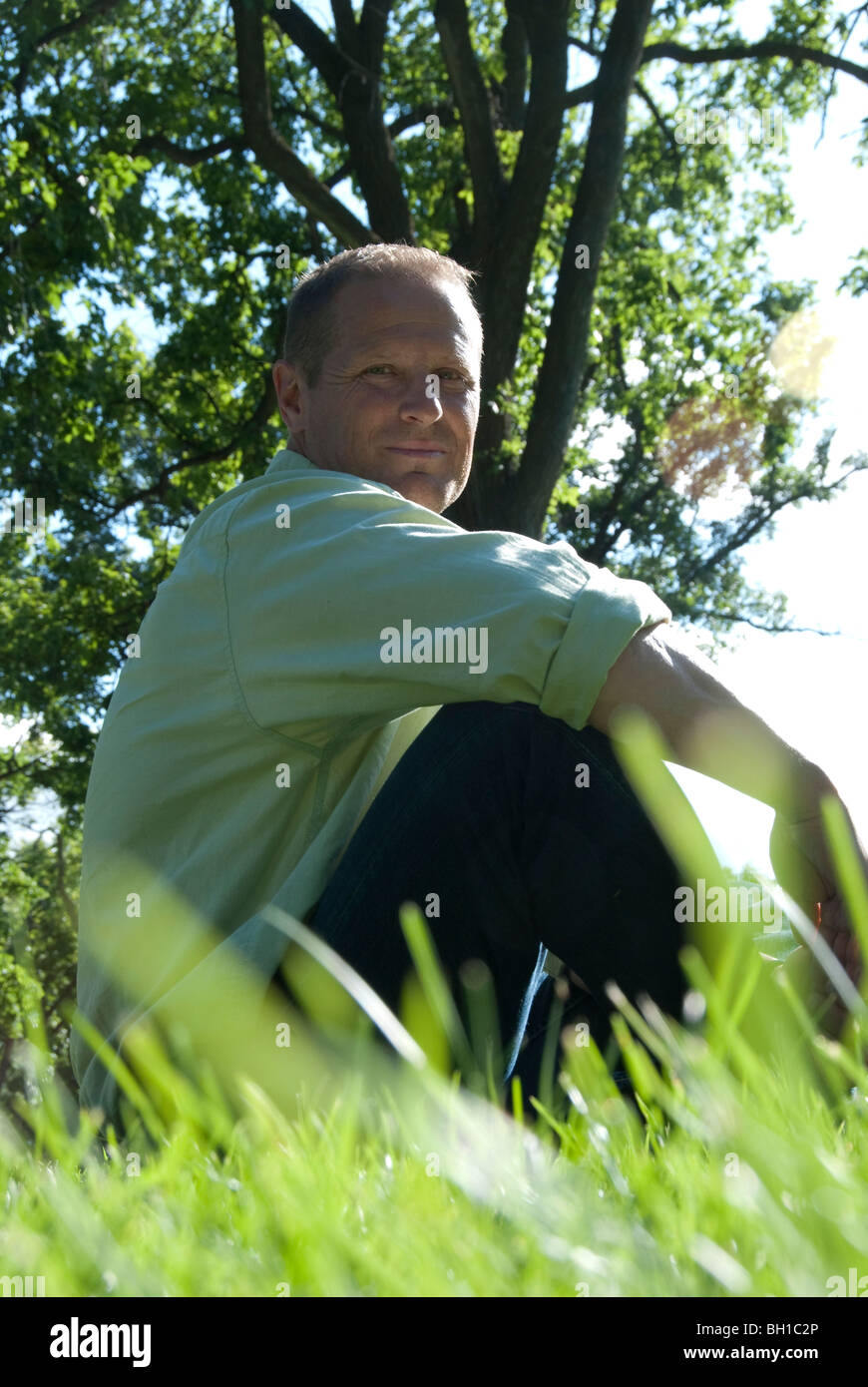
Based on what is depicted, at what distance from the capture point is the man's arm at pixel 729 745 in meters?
2.02

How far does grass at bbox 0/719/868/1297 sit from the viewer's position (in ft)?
2.23

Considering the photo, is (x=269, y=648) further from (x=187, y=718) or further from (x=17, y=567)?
(x=17, y=567)

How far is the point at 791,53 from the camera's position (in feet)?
37.3

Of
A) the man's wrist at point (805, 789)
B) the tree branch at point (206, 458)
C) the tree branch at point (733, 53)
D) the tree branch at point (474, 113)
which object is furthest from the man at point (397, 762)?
the tree branch at point (206, 458)

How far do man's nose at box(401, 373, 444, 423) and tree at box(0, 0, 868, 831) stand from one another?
629cm

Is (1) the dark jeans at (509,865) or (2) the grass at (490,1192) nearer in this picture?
(2) the grass at (490,1192)

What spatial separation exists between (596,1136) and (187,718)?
1.60 m

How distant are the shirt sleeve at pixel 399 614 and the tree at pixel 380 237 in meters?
7.24

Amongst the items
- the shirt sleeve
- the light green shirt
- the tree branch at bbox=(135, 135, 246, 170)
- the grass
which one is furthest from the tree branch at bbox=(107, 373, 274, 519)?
the grass

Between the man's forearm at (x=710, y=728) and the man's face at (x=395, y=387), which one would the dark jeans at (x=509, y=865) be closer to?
the man's forearm at (x=710, y=728)

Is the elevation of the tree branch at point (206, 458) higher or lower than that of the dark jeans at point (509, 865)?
higher

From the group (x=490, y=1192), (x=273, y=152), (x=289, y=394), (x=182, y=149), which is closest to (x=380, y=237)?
(x=273, y=152)

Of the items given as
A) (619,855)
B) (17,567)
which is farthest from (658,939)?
(17,567)
